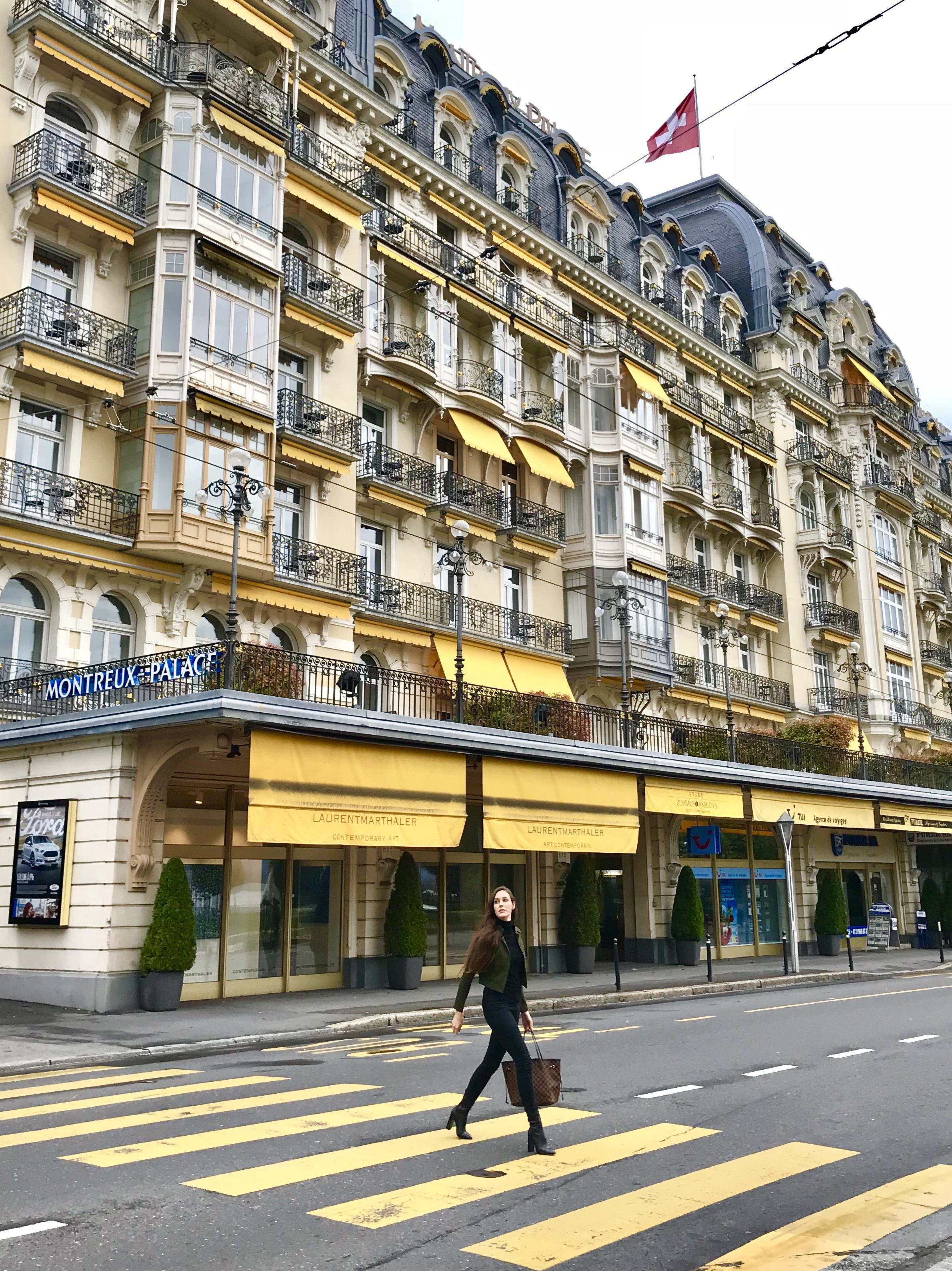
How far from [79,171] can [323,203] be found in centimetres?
660

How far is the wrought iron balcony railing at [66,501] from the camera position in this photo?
21969mm

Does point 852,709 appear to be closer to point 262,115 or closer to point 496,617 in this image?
point 496,617

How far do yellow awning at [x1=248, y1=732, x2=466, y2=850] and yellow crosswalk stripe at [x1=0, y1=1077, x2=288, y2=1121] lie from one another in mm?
6107

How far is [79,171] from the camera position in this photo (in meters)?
23.8

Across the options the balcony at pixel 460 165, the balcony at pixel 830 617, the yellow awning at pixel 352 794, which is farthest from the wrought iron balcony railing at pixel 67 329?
the balcony at pixel 830 617

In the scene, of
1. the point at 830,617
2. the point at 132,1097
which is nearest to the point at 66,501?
the point at 132,1097

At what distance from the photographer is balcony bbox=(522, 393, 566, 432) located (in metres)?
34.5

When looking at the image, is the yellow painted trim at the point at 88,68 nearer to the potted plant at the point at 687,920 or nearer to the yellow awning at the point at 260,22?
the yellow awning at the point at 260,22

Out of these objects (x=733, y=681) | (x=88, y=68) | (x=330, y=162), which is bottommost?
(x=733, y=681)

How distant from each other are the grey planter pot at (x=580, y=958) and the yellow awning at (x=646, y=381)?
18.5 meters

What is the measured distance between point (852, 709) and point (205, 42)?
32765 millimetres

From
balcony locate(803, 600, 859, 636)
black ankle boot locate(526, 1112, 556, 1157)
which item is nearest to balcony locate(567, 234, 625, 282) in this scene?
balcony locate(803, 600, 859, 636)

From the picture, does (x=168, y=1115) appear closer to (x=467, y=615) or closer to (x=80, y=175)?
(x=80, y=175)

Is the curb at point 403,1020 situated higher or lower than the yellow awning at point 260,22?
lower
